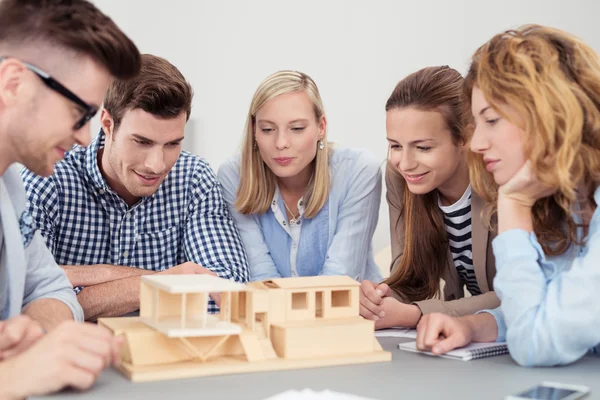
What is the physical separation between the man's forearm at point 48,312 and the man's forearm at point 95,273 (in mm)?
593

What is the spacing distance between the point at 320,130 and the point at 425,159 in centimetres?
57

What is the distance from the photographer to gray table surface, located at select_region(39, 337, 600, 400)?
43.5 inches

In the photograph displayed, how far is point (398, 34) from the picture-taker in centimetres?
370

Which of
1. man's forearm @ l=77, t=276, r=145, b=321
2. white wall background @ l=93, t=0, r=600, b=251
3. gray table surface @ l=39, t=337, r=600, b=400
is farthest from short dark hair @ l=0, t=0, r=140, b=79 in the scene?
white wall background @ l=93, t=0, r=600, b=251

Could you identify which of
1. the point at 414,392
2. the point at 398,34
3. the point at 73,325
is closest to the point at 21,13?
the point at 73,325

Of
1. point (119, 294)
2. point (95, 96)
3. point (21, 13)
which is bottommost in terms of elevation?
point (119, 294)

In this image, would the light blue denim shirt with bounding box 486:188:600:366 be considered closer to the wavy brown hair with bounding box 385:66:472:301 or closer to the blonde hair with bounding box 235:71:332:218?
the wavy brown hair with bounding box 385:66:472:301

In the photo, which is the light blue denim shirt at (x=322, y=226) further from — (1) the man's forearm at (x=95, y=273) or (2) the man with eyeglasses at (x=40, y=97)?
(2) the man with eyeglasses at (x=40, y=97)

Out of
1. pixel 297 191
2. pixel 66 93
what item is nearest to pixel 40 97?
pixel 66 93

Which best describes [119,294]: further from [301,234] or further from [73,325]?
[73,325]

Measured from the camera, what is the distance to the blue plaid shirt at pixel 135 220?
7.45 ft

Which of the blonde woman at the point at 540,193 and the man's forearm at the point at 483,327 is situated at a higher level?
the blonde woman at the point at 540,193

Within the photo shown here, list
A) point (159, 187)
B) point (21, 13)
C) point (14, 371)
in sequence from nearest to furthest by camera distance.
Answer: point (14, 371) → point (21, 13) → point (159, 187)

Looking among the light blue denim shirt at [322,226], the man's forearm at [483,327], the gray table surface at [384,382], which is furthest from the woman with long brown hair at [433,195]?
the gray table surface at [384,382]
